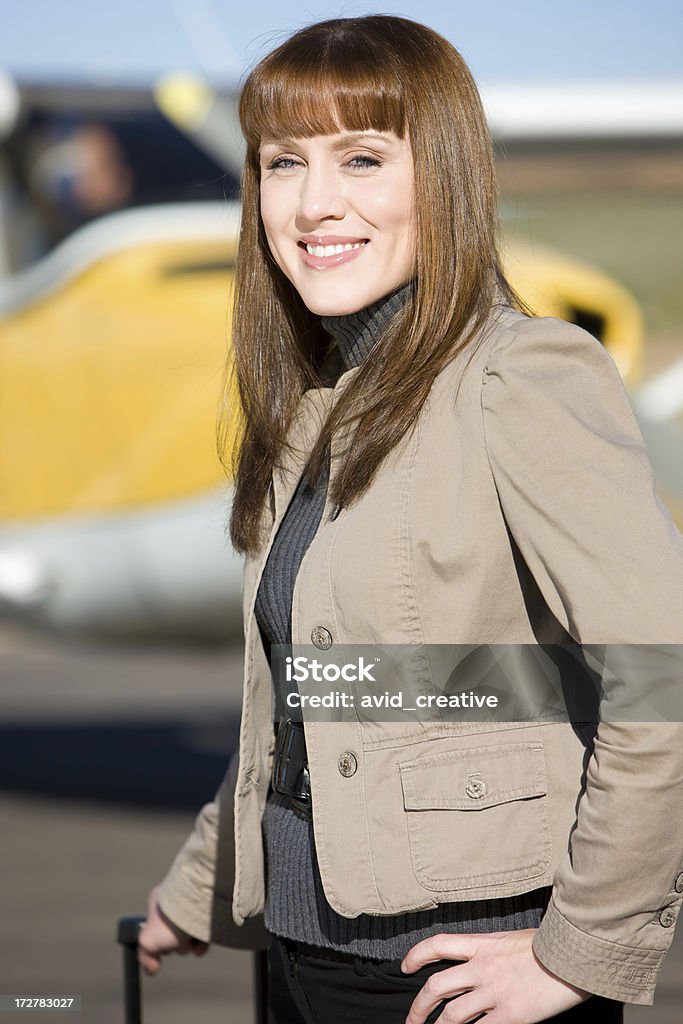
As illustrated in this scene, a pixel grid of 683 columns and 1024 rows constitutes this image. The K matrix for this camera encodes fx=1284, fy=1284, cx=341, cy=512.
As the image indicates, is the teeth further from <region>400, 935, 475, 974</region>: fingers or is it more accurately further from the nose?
<region>400, 935, 475, 974</region>: fingers

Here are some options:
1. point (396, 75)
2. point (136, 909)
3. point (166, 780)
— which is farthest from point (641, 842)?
point (166, 780)

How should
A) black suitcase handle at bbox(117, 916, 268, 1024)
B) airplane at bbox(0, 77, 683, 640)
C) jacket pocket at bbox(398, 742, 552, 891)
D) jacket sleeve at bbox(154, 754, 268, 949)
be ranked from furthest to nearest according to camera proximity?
airplane at bbox(0, 77, 683, 640)
black suitcase handle at bbox(117, 916, 268, 1024)
jacket sleeve at bbox(154, 754, 268, 949)
jacket pocket at bbox(398, 742, 552, 891)

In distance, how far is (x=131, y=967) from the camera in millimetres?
1828

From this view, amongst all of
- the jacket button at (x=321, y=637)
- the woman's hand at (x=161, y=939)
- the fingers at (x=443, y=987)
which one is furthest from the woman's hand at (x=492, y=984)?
the woman's hand at (x=161, y=939)

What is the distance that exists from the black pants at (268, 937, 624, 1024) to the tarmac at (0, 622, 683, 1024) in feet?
7.06

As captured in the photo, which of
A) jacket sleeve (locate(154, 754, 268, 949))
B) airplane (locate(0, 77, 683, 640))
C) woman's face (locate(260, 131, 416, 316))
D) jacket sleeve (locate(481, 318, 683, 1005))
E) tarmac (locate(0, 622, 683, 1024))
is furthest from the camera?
airplane (locate(0, 77, 683, 640))

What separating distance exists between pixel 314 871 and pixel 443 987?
205 millimetres

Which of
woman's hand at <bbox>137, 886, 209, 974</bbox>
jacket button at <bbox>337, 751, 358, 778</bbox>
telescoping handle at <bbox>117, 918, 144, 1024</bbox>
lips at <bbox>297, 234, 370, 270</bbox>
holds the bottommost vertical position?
telescoping handle at <bbox>117, 918, 144, 1024</bbox>

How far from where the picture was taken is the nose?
51.8 inches

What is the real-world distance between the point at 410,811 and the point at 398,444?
0.35m

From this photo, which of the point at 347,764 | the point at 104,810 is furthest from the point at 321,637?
the point at 104,810

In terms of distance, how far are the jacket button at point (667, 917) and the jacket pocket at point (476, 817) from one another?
12cm

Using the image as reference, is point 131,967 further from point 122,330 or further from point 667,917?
point 122,330

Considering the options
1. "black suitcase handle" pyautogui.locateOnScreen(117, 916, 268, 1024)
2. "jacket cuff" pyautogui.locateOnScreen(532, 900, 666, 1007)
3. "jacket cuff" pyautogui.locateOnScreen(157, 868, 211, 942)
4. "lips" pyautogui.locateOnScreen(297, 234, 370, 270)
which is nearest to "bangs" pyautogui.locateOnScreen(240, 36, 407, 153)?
"lips" pyautogui.locateOnScreen(297, 234, 370, 270)
